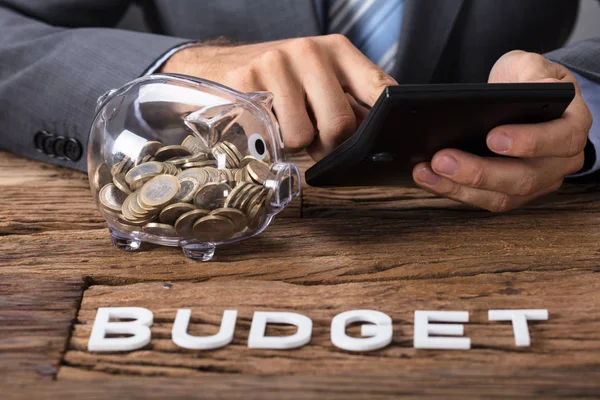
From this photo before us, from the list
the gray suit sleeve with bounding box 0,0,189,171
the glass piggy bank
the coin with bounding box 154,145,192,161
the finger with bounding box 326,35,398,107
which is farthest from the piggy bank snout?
the gray suit sleeve with bounding box 0,0,189,171

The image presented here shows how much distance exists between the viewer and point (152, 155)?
0.88 metres

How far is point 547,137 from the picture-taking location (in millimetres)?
928

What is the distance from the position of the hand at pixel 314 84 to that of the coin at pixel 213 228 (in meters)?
0.20

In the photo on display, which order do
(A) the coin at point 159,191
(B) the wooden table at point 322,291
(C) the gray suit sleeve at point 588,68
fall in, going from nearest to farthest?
(B) the wooden table at point 322,291
(A) the coin at point 159,191
(C) the gray suit sleeve at point 588,68

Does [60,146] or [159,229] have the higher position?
[159,229]

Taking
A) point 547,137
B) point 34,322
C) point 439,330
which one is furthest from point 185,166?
point 547,137

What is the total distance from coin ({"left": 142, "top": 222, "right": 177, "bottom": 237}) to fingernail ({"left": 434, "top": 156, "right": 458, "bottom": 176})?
330 mm

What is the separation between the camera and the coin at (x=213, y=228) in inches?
33.1

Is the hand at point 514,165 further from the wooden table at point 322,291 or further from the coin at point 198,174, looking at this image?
the coin at point 198,174

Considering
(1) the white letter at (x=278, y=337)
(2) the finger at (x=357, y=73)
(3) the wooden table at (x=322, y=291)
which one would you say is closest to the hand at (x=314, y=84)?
(2) the finger at (x=357, y=73)

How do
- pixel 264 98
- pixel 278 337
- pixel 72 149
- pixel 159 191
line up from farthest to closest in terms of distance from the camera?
pixel 72 149 → pixel 264 98 → pixel 159 191 → pixel 278 337

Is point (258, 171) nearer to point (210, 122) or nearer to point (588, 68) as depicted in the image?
point (210, 122)

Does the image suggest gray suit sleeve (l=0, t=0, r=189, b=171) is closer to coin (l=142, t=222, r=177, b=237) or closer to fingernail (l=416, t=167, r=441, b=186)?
coin (l=142, t=222, r=177, b=237)

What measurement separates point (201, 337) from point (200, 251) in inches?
7.2
